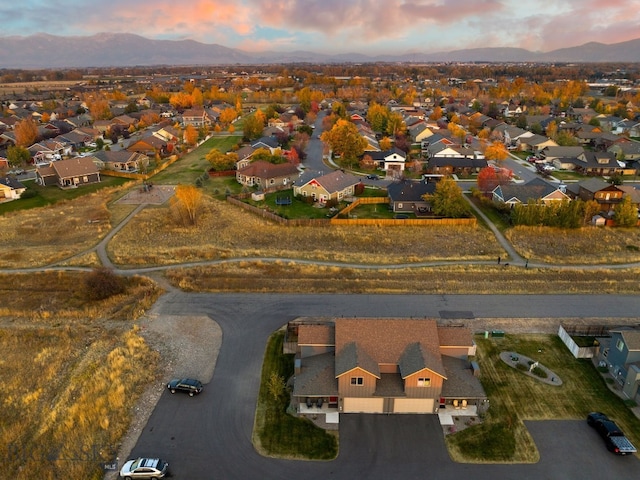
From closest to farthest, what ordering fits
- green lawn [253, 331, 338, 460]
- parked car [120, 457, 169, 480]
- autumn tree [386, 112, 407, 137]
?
parked car [120, 457, 169, 480] → green lawn [253, 331, 338, 460] → autumn tree [386, 112, 407, 137]

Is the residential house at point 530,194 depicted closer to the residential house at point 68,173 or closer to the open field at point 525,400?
the open field at point 525,400

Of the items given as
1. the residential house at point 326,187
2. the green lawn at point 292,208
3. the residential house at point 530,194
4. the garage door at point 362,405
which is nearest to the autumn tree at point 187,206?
the green lawn at point 292,208

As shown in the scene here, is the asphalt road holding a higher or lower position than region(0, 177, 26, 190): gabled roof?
lower

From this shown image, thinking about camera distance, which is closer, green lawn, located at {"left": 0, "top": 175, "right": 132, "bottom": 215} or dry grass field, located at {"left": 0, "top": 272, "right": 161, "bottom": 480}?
dry grass field, located at {"left": 0, "top": 272, "right": 161, "bottom": 480}

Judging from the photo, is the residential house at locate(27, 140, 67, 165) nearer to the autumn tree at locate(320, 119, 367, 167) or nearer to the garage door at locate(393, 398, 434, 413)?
the autumn tree at locate(320, 119, 367, 167)

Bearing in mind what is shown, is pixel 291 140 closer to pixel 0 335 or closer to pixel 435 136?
pixel 435 136

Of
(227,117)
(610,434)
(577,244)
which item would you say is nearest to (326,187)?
(577,244)

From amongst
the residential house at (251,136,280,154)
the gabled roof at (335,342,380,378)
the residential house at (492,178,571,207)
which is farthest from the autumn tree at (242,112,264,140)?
the gabled roof at (335,342,380,378)
